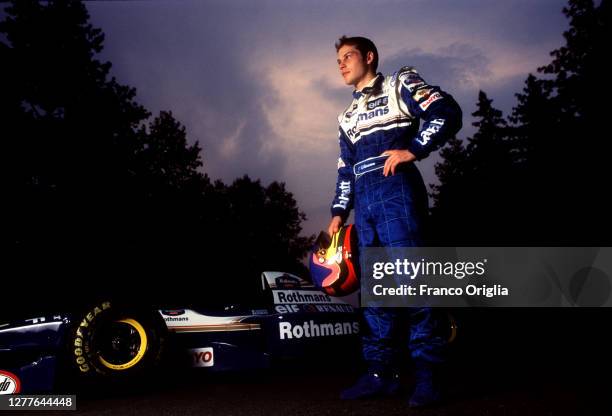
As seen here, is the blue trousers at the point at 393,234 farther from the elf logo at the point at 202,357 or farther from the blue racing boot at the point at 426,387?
the elf logo at the point at 202,357

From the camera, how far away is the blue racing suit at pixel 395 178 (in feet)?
9.75

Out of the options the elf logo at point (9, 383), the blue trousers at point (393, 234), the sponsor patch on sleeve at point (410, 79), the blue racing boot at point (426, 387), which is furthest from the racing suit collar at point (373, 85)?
the elf logo at point (9, 383)

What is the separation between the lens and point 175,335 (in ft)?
12.1

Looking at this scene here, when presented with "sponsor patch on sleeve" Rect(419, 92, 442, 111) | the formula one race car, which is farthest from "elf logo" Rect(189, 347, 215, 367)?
"sponsor patch on sleeve" Rect(419, 92, 442, 111)

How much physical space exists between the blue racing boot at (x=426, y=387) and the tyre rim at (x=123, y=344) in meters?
1.94

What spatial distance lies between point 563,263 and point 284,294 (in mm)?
8325

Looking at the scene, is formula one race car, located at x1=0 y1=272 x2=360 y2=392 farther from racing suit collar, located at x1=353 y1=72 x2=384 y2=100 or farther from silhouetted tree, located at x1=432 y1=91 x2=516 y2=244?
silhouetted tree, located at x1=432 y1=91 x2=516 y2=244

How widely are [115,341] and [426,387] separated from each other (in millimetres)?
2204

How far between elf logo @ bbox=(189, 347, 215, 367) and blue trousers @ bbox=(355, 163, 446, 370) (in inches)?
50.6

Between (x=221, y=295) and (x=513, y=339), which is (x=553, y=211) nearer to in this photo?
(x=513, y=339)

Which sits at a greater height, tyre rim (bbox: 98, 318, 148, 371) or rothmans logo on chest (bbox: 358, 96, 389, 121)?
rothmans logo on chest (bbox: 358, 96, 389, 121)

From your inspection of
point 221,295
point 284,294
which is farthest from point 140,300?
point 284,294

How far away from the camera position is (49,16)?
70.4 feet

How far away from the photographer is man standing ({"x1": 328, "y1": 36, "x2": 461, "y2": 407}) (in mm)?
2934
